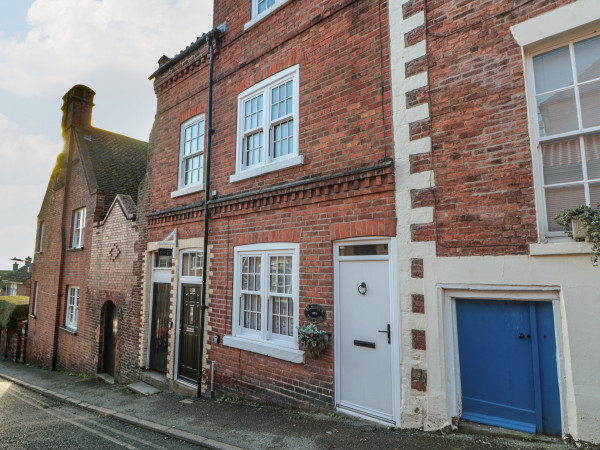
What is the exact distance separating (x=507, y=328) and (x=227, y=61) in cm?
769

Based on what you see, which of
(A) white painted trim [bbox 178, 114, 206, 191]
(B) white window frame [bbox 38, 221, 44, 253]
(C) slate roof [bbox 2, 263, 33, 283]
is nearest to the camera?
(A) white painted trim [bbox 178, 114, 206, 191]

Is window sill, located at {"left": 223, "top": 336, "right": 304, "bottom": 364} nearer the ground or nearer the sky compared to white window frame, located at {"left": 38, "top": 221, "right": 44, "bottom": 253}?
nearer the ground

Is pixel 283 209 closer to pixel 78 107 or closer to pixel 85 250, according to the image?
pixel 85 250

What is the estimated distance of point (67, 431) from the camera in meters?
6.35

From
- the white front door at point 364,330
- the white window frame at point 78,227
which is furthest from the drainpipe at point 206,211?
the white window frame at point 78,227

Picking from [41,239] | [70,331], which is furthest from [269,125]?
[41,239]

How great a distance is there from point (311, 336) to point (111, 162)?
1465 centimetres

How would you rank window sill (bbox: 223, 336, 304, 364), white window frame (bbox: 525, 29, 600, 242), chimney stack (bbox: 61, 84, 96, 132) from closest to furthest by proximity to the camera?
1. white window frame (bbox: 525, 29, 600, 242)
2. window sill (bbox: 223, 336, 304, 364)
3. chimney stack (bbox: 61, 84, 96, 132)

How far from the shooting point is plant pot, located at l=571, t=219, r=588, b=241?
366 centimetres

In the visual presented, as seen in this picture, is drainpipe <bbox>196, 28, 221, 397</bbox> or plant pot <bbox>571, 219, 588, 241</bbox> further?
drainpipe <bbox>196, 28, 221, 397</bbox>

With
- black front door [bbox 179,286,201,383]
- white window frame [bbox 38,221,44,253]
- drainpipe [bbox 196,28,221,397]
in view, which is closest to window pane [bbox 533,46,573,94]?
drainpipe [bbox 196,28,221,397]

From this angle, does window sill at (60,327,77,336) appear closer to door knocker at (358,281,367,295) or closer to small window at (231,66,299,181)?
small window at (231,66,299,181)

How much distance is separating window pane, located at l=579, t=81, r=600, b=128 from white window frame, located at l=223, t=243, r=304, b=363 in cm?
424

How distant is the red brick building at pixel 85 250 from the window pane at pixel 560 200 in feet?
32.8
